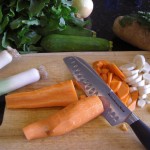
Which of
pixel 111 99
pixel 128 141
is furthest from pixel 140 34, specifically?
pixel 128 141

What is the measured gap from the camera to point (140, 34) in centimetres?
129

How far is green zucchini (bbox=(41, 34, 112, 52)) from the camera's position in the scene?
1.27 meters

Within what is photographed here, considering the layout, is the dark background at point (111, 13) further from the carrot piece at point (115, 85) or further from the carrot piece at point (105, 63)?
the carrot piece at point (115, 85)

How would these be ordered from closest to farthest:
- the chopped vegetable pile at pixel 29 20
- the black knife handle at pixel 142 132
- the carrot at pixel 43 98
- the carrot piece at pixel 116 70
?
the black knife handle at pixel 142 132
the carrot at pixel 43 98
the carrot piece at pixel 116 70
the chopped vegetable pile at pixel 29 20

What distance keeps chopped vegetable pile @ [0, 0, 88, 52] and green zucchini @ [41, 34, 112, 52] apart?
45mm

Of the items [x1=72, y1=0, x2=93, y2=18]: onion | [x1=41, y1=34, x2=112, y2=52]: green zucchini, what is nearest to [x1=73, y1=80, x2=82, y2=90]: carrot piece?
[x1=41, y1=34, x2=112, y2=52]: green zucchini

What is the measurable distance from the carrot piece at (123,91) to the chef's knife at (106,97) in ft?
0.16

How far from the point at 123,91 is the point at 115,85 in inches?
1.4

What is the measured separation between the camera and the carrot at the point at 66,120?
88cm

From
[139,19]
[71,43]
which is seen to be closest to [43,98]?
[71,43]

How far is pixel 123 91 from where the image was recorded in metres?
1.04

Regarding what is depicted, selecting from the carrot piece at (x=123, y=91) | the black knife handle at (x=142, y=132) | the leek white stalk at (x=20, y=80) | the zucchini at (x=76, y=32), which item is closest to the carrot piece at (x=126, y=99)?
the carrot piece at (x=123, y=91)

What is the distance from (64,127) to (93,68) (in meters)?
0.34

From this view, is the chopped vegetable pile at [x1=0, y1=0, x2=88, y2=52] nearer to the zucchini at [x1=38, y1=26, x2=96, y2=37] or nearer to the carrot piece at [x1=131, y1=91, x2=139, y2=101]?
the zucchini at [x1=38, y1=26, x2=96, y2=37]
